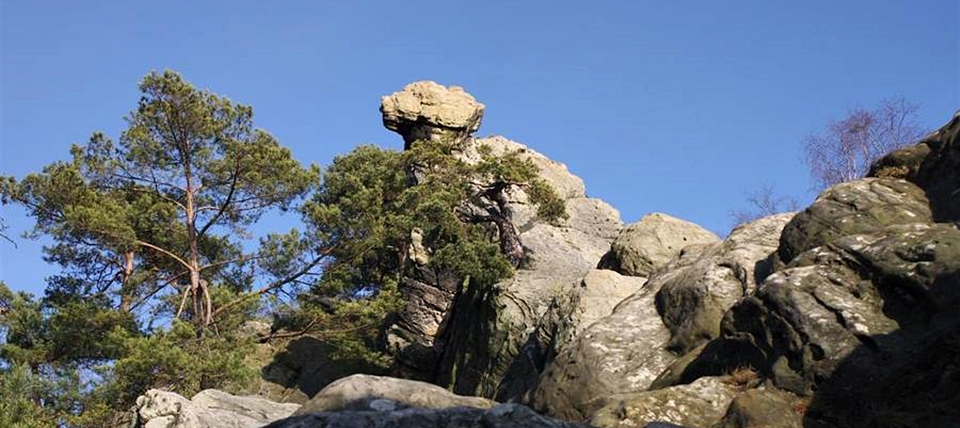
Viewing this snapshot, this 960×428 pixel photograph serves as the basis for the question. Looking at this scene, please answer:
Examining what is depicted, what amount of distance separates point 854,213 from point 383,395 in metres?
7.39

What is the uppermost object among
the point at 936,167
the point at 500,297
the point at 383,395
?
the point at 500,297

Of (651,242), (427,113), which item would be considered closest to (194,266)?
(651,242)

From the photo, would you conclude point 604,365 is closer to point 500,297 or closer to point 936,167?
point 936,167

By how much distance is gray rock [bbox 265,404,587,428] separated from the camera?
552 cm

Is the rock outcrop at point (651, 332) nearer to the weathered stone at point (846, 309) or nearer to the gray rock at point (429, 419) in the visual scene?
the weathered stone at point (846, 309)

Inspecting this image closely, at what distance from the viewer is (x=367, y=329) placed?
2628 cm

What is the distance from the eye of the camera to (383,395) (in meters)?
9.23

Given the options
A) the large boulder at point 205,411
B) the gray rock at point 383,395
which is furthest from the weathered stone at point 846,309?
the large boulder at point 205,411

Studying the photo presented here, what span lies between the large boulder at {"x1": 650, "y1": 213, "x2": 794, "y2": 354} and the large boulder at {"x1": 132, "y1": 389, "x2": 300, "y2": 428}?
5922 millimetres

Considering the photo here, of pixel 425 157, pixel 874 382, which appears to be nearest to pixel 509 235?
pixel 425 157

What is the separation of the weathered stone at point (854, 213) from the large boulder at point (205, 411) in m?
7.73

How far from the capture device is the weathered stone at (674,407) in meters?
10.6

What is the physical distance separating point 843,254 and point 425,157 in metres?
17.5

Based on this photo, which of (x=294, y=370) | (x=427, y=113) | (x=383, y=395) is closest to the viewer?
(x=383, y=395)
